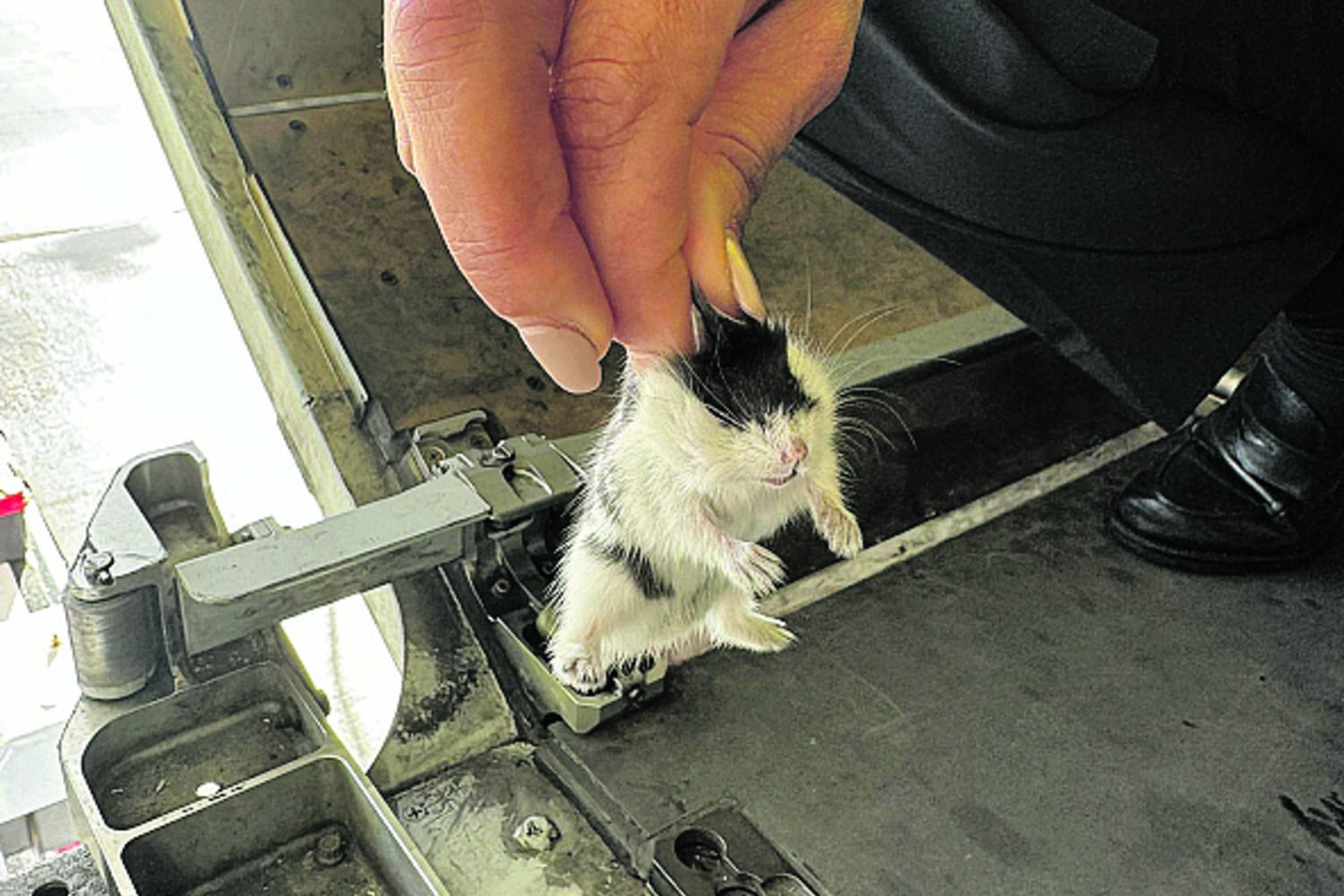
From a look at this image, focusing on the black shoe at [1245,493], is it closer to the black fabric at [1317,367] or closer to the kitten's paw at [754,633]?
the black fabric at [1317,367]

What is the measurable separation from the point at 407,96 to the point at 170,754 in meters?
0.62

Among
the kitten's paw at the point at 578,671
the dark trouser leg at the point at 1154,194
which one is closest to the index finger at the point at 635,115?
the kitten's paw at the point at 578,671

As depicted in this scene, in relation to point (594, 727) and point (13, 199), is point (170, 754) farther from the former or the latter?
point (13, 199)

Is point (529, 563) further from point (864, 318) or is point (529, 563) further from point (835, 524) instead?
point (864, 318)

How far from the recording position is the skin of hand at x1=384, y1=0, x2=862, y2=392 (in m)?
0.63

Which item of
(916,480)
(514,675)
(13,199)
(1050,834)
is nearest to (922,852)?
(1050,834)

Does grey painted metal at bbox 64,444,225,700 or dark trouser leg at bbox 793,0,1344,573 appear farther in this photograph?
dark trouser leg at bbox 793,0,1344,573

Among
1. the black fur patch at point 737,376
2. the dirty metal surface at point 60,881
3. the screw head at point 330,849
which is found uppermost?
the black fur patch at point 737,376

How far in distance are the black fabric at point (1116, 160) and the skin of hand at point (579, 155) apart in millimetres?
417

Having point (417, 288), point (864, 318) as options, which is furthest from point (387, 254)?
point (864, 318)

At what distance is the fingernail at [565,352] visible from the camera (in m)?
0.71

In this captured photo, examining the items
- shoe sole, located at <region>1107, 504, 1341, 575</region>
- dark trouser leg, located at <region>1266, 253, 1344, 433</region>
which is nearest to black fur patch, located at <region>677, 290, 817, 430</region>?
shoe sole, located at <region>1107, 504, 1341, 575</region>

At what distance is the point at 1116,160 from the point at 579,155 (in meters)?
0.67

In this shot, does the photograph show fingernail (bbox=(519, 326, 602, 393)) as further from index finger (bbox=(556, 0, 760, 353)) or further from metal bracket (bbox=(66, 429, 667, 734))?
metal bracket (bbox=(66, 429, 667, 734))
